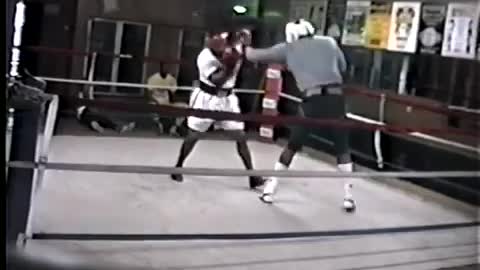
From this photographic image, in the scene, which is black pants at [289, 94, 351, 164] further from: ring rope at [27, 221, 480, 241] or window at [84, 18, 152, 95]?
window at [84, 18, 152, 95]

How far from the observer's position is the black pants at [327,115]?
2924 mm

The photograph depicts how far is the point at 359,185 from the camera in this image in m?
3.36

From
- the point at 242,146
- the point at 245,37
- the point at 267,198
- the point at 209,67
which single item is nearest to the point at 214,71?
the point at 209,67

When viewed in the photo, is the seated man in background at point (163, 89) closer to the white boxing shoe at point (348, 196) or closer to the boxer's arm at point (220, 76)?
the boxer's arm at point (220, 76)

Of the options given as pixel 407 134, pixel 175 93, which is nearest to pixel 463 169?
pixel 407 134

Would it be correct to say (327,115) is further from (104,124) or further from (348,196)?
(104,124)

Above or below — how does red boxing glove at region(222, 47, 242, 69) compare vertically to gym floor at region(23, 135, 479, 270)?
above

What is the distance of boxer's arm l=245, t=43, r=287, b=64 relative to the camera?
3.12 metres

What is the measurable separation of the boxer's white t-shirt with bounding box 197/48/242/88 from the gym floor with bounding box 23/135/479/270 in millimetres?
418

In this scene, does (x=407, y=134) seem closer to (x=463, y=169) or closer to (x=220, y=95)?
(x=463, y=169)

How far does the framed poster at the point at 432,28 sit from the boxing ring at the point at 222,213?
1.31 feet

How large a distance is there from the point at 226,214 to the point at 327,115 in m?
0.58

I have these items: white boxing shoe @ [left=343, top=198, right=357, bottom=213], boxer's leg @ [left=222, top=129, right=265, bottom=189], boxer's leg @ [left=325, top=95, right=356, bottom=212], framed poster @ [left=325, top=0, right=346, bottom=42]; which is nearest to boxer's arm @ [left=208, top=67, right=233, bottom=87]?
boxer's leg @ [left=222, top=129, right=265, bottom=189]

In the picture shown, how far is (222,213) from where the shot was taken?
2.76 meters
